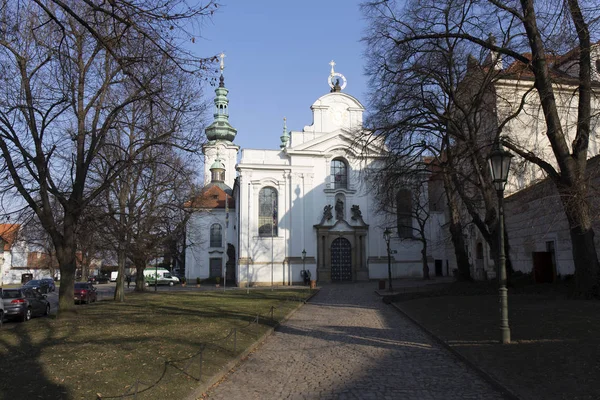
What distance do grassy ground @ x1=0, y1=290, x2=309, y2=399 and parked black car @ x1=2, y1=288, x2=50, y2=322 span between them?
4.37 metres

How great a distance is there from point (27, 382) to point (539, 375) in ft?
27.2

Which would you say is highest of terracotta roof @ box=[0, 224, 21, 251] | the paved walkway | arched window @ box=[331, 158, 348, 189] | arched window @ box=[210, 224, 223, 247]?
arched window @ box=[331, 158, 348, 189]

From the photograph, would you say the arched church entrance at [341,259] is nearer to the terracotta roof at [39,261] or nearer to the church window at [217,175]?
the church window at [217,175]

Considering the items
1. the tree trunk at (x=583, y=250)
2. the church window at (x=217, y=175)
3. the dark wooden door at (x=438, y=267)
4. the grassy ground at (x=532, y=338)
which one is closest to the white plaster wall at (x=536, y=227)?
the grassy ground at (x=532, y=338)

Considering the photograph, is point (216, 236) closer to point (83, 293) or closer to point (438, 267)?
point (438, 267)

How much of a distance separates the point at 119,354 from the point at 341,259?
40.1 meters

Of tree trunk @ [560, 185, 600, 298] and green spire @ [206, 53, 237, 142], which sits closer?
tree trunk @ [560, 185, 600, 298]

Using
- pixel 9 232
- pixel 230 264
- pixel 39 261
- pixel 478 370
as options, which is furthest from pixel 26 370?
pixel 39 261

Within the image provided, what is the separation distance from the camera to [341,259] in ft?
161

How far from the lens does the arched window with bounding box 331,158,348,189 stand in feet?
166

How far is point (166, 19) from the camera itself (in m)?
6.50

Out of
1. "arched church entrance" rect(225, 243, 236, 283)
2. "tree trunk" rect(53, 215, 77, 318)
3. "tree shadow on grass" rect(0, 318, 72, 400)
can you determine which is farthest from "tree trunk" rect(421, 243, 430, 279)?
"tree shadow on grass" rect(0, 318, 72, 400)

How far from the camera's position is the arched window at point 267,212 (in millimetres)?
48938

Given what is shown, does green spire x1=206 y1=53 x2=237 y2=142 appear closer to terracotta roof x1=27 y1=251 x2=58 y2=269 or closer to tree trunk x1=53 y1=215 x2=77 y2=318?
terracotta roof x1=27 y1=251 x2=58 y2=269
